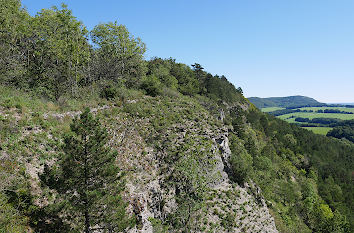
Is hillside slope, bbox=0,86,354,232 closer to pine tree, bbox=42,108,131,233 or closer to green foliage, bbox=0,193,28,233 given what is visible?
green foliage, bbox=0,193,28,233

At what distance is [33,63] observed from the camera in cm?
2903

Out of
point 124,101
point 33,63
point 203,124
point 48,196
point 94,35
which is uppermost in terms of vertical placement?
point 94,35

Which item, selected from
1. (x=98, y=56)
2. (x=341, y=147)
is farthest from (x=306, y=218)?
(x=341, y=147)

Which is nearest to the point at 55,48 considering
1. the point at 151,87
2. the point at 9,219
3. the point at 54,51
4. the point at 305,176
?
the point at 54,51

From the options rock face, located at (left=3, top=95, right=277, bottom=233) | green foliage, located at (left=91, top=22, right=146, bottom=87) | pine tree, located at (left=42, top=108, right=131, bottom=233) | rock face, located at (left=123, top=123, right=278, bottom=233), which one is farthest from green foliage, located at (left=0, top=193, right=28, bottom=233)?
green foliage, located at (left=91, top=22, right=146, bottom=87)

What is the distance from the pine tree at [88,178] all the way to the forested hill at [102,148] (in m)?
0.07

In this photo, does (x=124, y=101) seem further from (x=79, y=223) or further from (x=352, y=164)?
(x=352, y=164)

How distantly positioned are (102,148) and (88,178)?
2.21 meters

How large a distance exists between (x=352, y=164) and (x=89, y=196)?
506ft

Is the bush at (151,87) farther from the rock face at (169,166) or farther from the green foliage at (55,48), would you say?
the green foliage at (55,48)

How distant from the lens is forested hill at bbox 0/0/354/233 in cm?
1314

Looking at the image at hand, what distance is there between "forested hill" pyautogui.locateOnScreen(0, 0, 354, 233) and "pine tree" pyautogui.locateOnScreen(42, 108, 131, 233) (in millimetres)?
69

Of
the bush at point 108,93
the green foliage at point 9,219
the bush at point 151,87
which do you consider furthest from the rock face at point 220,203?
the bush at point 151,87

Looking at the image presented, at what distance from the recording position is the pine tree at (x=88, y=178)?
12.7 m
